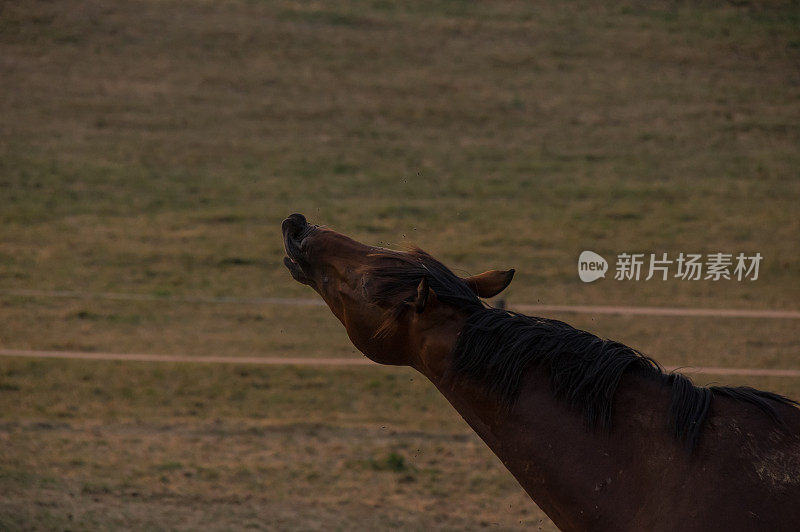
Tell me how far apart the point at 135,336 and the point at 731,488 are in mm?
7584

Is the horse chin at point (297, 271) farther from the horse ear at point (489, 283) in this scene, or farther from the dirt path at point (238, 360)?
the dirt path at point (238, 360)

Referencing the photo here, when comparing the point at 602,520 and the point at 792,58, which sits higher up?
the point at 792,58

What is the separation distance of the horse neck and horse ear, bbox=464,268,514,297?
349mm

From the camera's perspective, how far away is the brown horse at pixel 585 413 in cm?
247

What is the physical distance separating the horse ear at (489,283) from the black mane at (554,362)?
0.22 m

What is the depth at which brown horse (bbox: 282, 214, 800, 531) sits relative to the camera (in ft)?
8.09

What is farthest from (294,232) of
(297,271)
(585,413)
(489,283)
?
(585,413)

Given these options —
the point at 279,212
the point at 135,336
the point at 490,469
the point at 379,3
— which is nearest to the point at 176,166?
the point at 279,212

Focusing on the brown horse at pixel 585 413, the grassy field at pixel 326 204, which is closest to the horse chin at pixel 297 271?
the brown horse at pixel 585 413

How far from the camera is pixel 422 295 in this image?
106 inches

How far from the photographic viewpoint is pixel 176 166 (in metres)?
14.1

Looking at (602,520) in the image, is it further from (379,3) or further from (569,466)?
(379,3)

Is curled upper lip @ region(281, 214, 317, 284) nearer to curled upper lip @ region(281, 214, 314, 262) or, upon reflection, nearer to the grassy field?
curled upper lip @ region(281, 214, 314, 262)

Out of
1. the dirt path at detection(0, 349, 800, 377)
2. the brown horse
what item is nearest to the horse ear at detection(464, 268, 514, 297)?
the brown horse
